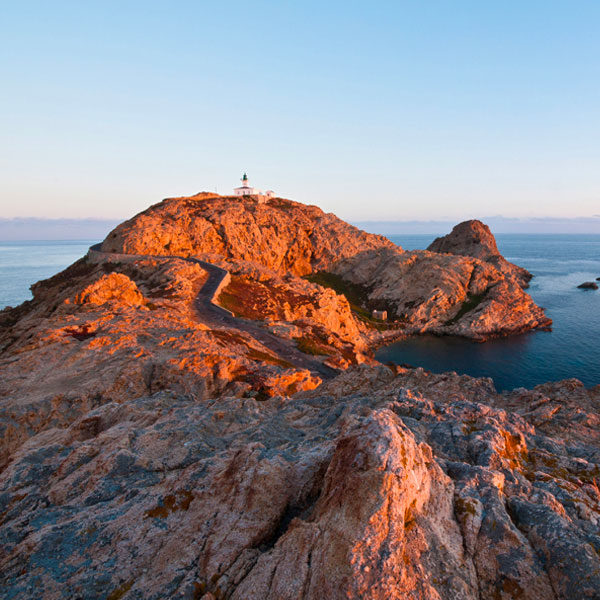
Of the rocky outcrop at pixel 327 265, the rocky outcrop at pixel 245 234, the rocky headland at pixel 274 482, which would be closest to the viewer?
the rocky headland at pixel 274 482

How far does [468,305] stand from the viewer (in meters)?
108

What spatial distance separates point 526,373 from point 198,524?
81.5 metres

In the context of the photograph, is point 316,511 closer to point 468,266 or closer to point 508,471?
point 508,471

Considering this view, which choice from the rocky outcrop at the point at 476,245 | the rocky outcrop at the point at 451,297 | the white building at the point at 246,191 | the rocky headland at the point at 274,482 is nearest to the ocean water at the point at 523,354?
the rocky outcrop at the point at 451,297

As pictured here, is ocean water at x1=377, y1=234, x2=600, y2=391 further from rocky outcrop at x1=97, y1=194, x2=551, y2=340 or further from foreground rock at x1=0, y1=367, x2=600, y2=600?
foreground rock at x1=0, y1=367, x2=600, y2=600

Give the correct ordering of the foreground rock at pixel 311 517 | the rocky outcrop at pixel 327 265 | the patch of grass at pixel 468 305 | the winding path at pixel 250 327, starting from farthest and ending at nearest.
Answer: the patch of grass at pixel 468 305, the rocky outcrop at pixel 327 265, the winding path at pixel 250 327, the foreground rock at pixel 311 517

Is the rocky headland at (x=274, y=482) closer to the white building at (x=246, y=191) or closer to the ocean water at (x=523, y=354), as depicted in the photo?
the ocean water at (x=523, y=354)

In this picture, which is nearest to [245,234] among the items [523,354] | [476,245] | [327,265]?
[327,265]

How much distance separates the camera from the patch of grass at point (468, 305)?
4134 inches

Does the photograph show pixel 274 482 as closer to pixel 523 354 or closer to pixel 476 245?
pixel 523 354

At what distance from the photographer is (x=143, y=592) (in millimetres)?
7426

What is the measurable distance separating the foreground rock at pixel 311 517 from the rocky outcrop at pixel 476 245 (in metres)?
161

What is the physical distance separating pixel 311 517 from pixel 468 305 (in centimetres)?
11365

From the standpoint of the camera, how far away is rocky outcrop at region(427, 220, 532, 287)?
507ft
